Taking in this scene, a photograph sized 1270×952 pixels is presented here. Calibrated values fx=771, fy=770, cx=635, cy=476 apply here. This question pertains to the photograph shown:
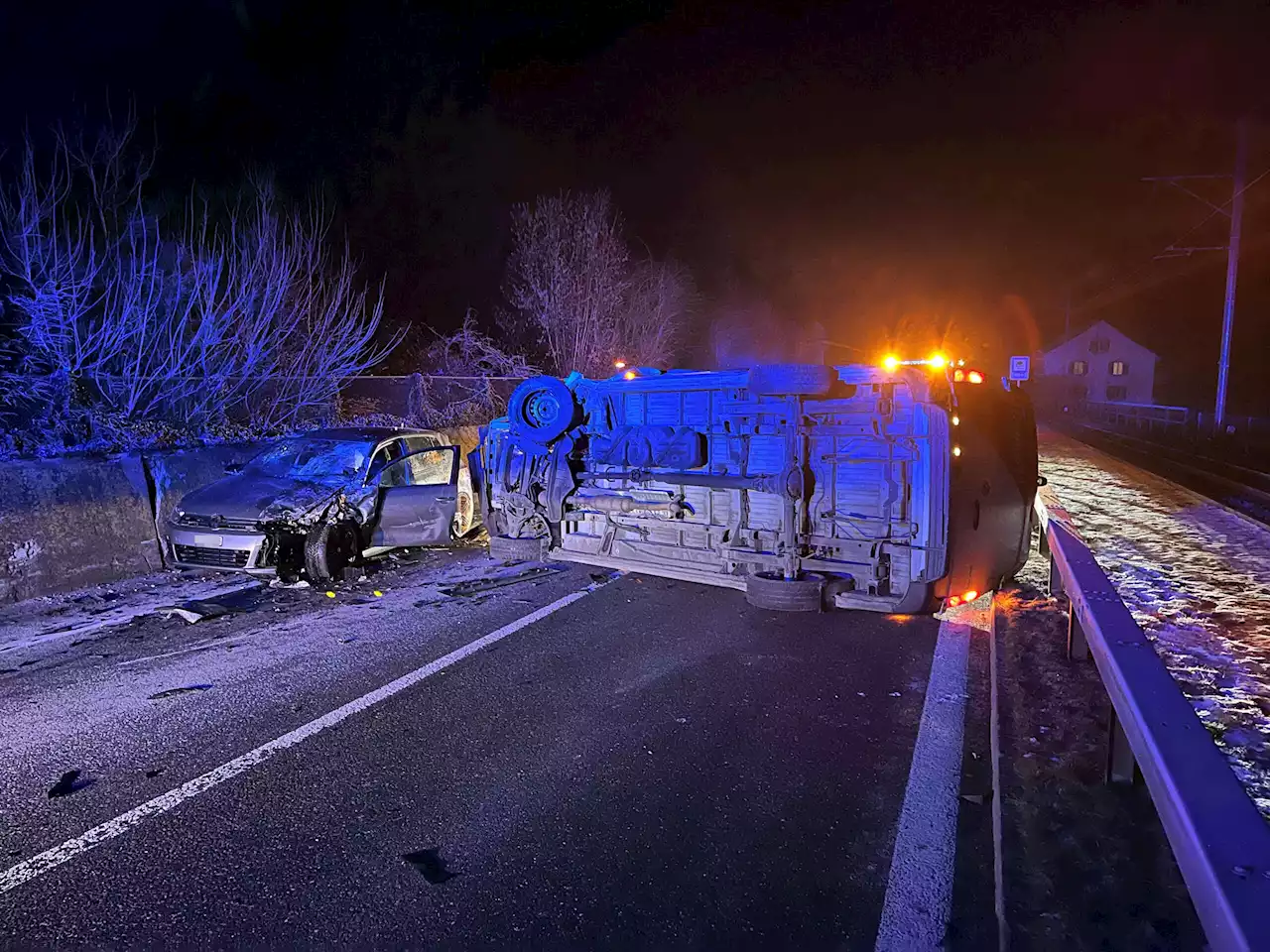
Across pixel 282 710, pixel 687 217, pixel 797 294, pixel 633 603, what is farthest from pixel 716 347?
pixel 282 710

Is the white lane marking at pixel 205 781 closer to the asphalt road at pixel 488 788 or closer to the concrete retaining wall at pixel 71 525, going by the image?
the asphalt road at pixel 488 788

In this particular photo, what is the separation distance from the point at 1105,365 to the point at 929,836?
82539mm

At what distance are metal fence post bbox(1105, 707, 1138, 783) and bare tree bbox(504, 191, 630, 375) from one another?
21.8 meters

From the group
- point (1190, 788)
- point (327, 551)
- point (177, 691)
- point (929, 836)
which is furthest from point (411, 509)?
point (1190, 788)

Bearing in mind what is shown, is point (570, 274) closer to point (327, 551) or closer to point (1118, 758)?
point (327, 551)

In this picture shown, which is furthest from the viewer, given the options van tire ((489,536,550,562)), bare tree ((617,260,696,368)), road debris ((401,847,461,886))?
bare tree ((617,260,696,368))

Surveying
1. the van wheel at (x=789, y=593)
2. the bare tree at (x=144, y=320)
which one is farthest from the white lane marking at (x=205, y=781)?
the bare tree at (x=144, y=320)

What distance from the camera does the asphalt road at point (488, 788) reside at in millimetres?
2826

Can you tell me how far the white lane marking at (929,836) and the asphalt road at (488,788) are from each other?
2 cm

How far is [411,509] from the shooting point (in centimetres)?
828

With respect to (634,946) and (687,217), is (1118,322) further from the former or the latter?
(634,946)

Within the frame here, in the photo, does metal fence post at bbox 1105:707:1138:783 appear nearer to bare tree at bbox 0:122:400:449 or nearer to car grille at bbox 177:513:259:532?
car grille at bbox 177:513:259:532

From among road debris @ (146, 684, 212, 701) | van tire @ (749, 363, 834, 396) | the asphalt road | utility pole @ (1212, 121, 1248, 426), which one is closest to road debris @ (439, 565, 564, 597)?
the asphalt road

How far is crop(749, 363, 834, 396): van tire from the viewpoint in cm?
551
